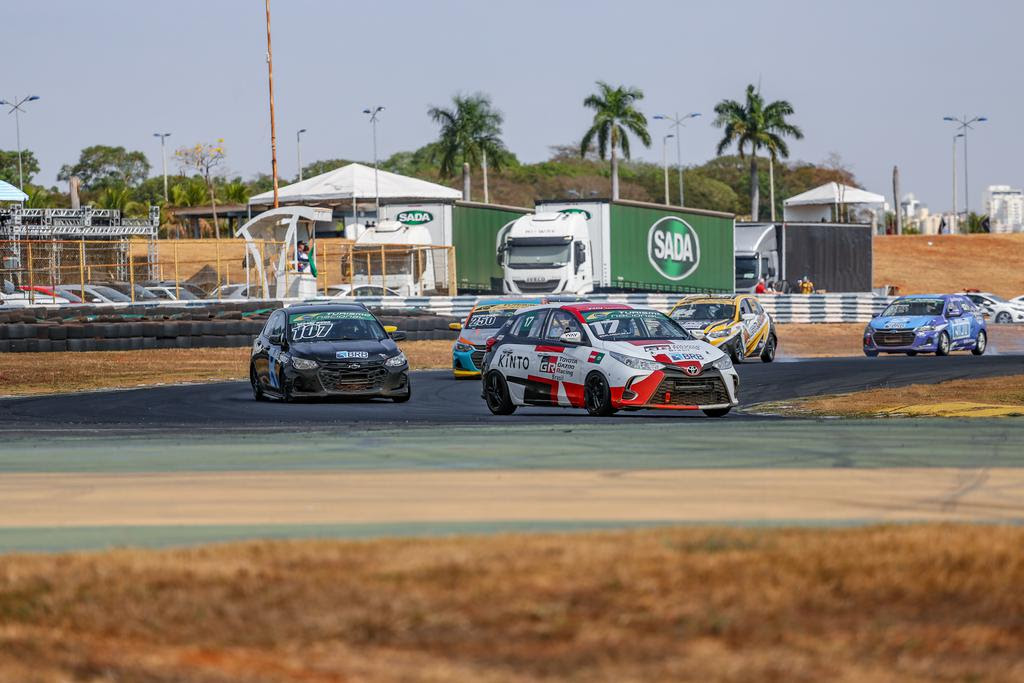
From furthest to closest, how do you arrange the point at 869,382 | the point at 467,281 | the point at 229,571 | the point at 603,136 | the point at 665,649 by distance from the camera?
the point at 603,136, the point at 467,281, the point at 869,382, the point at 229,571, the point at 665,649

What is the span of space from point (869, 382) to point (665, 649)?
A: 1874 centimetres

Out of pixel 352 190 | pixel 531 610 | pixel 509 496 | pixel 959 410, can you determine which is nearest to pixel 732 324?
pixel 959 410

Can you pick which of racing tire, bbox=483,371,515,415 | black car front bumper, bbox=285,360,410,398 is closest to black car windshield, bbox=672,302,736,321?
black car front bumper, bbox=285,360,410,398

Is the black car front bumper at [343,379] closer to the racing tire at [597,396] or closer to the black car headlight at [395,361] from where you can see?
the black car headlight at [395,361]

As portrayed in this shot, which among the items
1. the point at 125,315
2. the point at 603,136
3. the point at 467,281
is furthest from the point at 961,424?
the point at 603,136

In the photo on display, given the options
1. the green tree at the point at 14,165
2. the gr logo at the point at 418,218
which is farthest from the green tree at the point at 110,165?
the gr logo at the point at 418,218

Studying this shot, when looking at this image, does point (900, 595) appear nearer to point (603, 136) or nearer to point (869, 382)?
point (869, 382)

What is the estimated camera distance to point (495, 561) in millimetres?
5801

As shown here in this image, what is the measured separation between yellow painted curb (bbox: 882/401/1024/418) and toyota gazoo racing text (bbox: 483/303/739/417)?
6.31 feet

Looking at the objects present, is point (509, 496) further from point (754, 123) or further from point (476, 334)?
point (754, 123)

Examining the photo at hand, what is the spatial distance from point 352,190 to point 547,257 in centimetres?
3679

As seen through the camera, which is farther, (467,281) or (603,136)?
(603,136)

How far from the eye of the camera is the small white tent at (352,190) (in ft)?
257

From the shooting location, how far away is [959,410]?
603 inches
